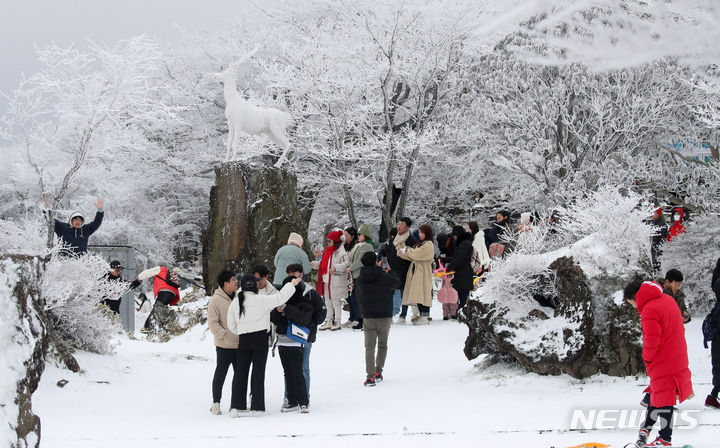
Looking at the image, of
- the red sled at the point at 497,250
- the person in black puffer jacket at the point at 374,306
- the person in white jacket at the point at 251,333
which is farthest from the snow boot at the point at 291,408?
the red sled at the point at 497,250

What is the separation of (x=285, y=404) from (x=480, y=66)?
10919mm

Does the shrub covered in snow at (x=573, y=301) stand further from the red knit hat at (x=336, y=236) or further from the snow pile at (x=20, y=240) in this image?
the snow pile at (x=20, y=240)

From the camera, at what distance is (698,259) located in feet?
34.4

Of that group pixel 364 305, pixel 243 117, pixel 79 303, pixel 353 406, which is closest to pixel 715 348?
pixel 353 406

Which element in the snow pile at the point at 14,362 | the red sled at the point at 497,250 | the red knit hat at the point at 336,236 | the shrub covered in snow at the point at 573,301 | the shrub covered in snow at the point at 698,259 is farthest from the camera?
the red knit hat at the point at 336,236

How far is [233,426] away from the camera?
6.42 meters

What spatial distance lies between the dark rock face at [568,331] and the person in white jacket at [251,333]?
2.42 metres

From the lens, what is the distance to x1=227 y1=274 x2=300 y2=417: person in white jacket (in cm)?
681

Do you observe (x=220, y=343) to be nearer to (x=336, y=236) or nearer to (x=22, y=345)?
(x=22, y=345)

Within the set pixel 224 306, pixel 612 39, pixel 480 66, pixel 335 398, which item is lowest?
pixel 335 398

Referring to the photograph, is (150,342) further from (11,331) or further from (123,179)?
(123,179)

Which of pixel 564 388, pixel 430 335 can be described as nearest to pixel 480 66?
pixel 430 335

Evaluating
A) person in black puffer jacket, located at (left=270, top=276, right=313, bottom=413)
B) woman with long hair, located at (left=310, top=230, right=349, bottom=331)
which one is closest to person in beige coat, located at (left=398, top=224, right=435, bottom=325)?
woman with long hair, located at (left=310, top=230, right=349, bottom=331)

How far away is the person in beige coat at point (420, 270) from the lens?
1128 centimetres
